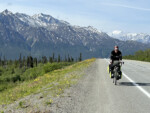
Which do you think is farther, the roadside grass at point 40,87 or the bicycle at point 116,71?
the bicycle at point 116,71

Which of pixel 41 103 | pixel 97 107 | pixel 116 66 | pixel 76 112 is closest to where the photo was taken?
pixel 76 112

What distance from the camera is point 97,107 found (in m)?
7.82

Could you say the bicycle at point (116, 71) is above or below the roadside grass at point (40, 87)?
above

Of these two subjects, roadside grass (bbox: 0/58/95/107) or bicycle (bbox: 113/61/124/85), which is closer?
roadside grass (bbox: 0/58/95/107)

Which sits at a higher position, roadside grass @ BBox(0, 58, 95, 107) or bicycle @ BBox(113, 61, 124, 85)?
bicycle @ BBox(113, 61, 124, 85)

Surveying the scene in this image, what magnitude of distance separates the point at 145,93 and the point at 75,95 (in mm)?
3142

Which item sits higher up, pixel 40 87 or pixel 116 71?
pixel 116 71

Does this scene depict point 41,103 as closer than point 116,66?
Yes

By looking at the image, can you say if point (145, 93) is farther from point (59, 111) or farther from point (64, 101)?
point (59, 111)

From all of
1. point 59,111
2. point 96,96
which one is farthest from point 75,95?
point 59,111

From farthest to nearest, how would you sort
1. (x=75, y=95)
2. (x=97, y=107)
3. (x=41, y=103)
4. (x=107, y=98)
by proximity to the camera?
(x=75, y=95) → (x=107, y=98) → (x=41, y=103) → (x=97, y=107)

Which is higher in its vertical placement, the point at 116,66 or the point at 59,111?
the point at 116,66

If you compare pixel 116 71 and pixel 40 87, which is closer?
pixel 116 71

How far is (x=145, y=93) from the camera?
10.6 metres
